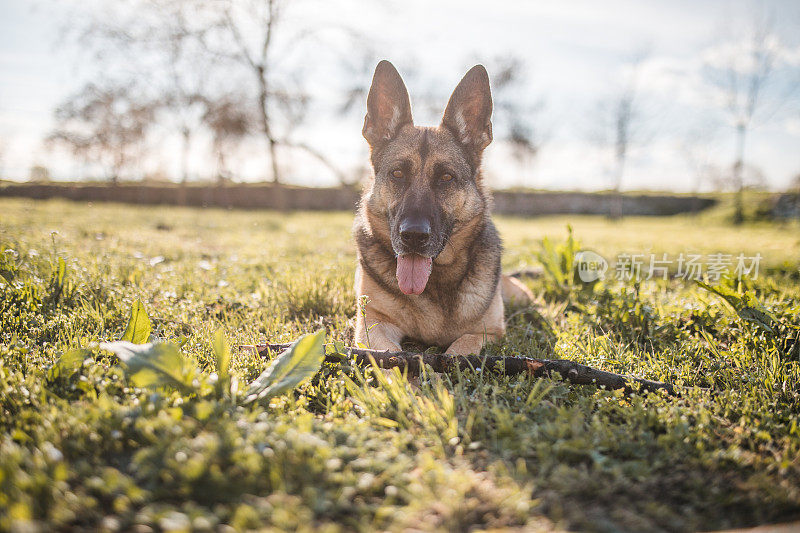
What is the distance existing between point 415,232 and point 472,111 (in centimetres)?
149

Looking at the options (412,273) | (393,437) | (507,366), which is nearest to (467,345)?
(507,366)

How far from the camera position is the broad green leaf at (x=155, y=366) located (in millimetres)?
1973

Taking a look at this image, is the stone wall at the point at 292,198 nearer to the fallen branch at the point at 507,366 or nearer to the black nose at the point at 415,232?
the black nose at the point at 415,232

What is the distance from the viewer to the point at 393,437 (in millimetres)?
2006

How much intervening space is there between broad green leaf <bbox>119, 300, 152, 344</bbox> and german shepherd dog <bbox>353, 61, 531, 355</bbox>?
1.40 meters

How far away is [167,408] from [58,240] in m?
5.33

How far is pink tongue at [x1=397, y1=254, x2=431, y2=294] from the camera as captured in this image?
3.35m

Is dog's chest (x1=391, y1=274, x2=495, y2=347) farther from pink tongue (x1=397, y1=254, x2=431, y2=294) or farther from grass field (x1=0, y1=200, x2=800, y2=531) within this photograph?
grass field (x1=0, y1=200, x2=800, y2=531)

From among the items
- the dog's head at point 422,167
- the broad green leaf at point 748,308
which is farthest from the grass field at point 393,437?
the dog's head at point 422,167

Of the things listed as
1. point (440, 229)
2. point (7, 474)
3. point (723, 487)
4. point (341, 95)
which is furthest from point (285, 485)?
point (341, 95)

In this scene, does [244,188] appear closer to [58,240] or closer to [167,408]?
[58,240]
